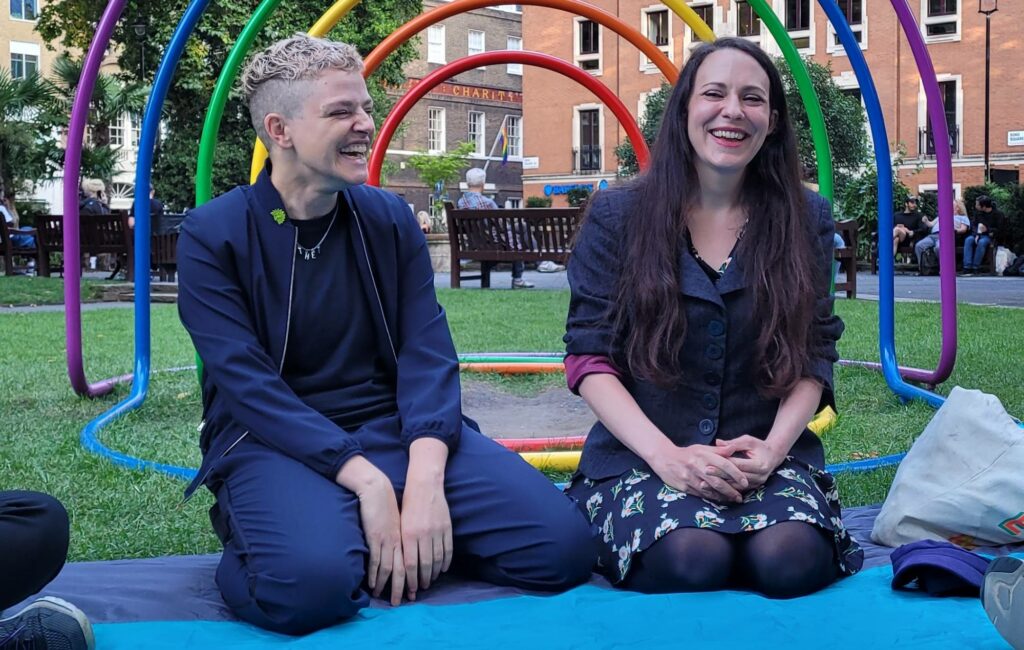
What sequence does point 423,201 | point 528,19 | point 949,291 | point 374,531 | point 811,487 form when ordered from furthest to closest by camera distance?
point 423,201 → point 528,19 → point 949,291 → point 811,487 → point 374,531

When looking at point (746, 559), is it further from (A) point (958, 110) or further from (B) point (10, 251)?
(A) point (958, 110)

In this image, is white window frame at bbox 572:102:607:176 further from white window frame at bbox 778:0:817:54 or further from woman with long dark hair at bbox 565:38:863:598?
woman with long dark hair at bbox 565:38:863:598

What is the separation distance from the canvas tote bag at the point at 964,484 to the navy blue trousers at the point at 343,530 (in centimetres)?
89

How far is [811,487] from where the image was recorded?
2773mm

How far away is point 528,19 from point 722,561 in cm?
3586

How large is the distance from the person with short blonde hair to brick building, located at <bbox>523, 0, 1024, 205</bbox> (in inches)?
1096

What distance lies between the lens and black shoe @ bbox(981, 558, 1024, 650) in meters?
2.15

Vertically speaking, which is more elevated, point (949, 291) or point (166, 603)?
point (949, 291)

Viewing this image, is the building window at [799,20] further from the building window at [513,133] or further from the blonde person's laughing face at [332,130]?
the blonde person's laughing face at [332,130]

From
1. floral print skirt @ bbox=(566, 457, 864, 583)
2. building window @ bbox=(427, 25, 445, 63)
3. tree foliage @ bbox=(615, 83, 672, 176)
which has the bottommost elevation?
floral print skirt @ bbox=(566, 457, 864, 583)

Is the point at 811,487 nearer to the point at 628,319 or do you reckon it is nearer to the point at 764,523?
the point at 764,523

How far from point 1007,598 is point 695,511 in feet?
2.29

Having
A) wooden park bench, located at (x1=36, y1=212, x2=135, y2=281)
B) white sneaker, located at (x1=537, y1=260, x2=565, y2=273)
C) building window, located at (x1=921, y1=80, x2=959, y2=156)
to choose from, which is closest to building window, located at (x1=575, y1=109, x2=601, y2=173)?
building window, located at (x1=921, y1=80, x2=959, y2=156)

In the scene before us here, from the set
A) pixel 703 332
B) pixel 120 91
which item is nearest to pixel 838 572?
pixel 703 332
